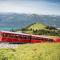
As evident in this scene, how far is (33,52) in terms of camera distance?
305 cm

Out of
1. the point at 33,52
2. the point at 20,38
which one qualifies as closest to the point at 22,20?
the point at 20,38

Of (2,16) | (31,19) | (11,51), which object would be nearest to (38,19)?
(31,19)

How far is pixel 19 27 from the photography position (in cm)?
364

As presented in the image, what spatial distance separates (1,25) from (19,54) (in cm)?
63

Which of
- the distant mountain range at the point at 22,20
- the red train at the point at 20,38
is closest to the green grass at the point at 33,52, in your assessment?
the red train at the point at 20,38

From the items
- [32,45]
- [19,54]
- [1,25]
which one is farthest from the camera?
[1,25]

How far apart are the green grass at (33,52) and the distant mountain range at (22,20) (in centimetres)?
41

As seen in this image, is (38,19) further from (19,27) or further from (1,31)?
(1,31)

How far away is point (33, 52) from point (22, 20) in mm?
623

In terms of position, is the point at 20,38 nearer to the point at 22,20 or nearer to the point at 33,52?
the point at 22,20

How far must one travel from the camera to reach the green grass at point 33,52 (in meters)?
3.01

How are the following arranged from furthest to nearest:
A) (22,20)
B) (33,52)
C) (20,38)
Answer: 1. (22,20)
2. (20,38)
3. (33,52)

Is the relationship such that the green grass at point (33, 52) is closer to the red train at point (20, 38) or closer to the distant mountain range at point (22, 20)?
the red train at point (20, 38)

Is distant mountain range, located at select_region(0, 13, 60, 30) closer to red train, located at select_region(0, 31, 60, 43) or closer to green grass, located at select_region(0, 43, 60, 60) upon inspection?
red train, located at select_region(0, 31, 60, 43)
